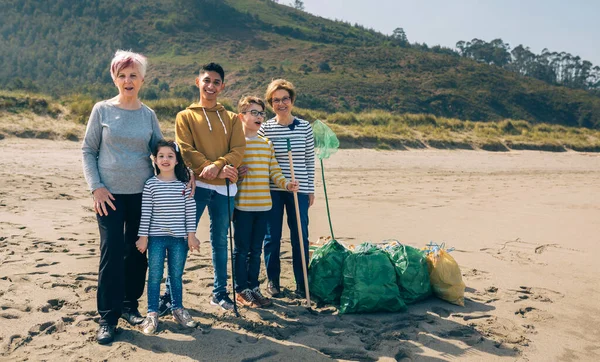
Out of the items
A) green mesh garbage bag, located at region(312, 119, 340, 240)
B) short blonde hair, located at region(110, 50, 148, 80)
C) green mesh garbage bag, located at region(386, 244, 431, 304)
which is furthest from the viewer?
green mesh garbage bag, located at region(312, 119, 340, 240)

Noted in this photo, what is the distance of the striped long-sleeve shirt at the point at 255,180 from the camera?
14.7ft

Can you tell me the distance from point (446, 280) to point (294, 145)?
1.73 metres

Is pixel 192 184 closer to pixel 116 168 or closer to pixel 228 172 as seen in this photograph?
pixel 228 172

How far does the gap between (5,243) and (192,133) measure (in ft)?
10.3

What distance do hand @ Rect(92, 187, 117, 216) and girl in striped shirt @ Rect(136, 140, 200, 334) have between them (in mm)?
240

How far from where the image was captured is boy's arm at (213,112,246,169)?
4.18 metres

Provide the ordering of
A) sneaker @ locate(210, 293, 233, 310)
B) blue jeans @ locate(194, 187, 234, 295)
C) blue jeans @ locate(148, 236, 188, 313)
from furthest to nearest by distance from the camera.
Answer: sneaker @ locate(210, 293, 233, 310) < blue jeans @ locate(194, 187, 234, 295) < blue jeans @ locate(148, 236, 188, 313)

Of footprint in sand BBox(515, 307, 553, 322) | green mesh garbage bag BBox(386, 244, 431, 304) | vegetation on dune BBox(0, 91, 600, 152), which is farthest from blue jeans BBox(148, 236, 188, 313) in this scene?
vegetation on dune BBox(0, 91, 600, 152)

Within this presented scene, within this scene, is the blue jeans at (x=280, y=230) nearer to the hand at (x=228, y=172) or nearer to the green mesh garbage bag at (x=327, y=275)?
the green mesh garbage bag at (x=327, y=275)

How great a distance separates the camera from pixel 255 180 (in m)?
4.51

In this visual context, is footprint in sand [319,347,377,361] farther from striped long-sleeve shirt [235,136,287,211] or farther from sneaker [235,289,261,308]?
striped long-sleeve shirt [235,136,287,211]

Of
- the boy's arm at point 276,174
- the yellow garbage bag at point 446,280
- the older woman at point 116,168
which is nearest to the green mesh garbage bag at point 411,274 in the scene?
the yellow garbage bag at point 446,280

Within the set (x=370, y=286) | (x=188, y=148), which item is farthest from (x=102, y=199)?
(x=370, y=286)

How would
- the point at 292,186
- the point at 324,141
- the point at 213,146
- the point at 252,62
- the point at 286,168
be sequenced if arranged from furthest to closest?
the point at 252,62
the point at 324,141
the point at 286,168
the point at 292,186
the point at 213,146
